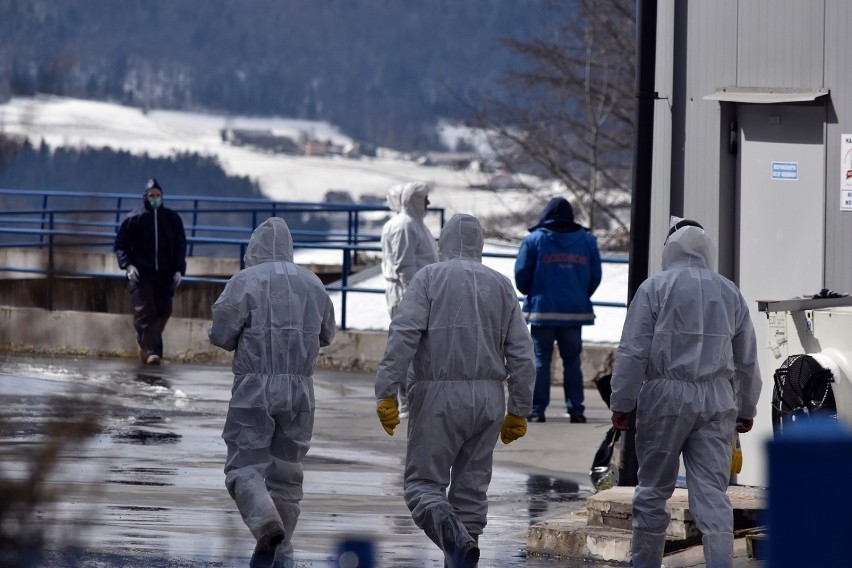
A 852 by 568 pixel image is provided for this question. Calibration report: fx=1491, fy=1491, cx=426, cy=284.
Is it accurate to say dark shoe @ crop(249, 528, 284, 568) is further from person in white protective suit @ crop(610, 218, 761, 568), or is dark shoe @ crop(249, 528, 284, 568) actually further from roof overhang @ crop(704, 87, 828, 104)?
roof overhang @ crop(704, 87, 828, 104)

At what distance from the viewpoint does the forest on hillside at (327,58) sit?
85.3m

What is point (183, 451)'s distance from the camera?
10055 millimetres

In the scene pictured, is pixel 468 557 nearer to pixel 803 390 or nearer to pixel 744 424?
pixel 744 424

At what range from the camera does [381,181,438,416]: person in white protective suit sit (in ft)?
38.9

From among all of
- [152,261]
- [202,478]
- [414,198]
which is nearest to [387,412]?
[202,478]

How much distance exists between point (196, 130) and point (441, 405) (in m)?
73.9

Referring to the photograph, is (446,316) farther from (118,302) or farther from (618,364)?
(118,302)

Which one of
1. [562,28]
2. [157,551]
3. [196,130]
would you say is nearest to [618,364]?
[157,551]

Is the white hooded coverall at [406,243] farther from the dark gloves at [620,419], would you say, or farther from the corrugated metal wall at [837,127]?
the dark gloves at [620,419]

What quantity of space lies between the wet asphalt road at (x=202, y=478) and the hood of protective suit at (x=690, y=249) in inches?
63.6

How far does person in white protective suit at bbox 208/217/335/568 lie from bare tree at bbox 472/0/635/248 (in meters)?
23.2

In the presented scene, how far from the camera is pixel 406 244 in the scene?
11.8 m

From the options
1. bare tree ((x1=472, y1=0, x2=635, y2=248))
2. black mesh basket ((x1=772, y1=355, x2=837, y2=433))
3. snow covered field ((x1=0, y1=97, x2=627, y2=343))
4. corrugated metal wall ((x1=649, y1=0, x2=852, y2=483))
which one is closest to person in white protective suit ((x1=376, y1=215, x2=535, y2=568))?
black mesh basket ((x1=772, y1=355, x2=837, y2=433))

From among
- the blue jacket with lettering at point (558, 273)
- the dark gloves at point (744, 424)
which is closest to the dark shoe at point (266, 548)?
the dark gloves at point (744, 424)
